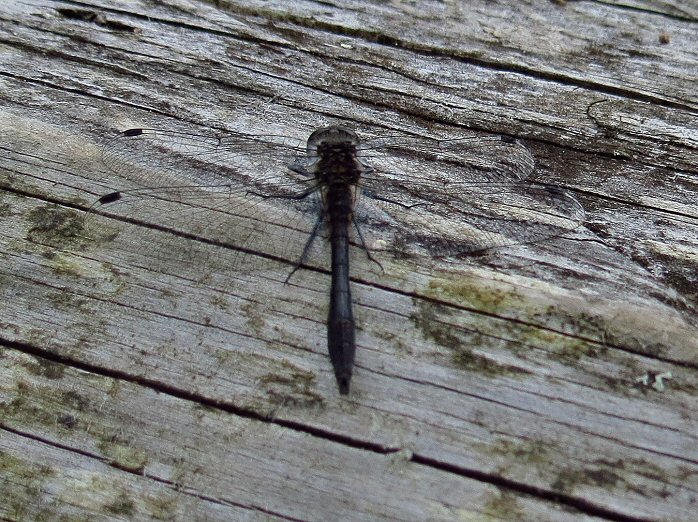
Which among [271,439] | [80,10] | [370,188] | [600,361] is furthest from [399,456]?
[80,10]

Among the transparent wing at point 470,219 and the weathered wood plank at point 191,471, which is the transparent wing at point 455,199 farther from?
the weathered wood plank at point 191,471

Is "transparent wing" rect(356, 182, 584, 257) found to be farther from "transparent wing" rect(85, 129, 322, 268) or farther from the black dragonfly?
"transparent wing" rect(85, 129, 322, 268)

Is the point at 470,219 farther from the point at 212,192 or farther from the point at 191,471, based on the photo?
the point at 191,471

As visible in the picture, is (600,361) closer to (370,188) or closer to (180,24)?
(370,188)

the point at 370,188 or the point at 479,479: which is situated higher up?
the point at 370,188

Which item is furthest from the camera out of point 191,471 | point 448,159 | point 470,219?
point 448,159

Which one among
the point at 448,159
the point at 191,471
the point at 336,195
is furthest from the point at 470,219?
the point at 191,471

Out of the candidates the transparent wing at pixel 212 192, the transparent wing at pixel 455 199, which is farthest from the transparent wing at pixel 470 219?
the transparent wing at pixel 212 192
